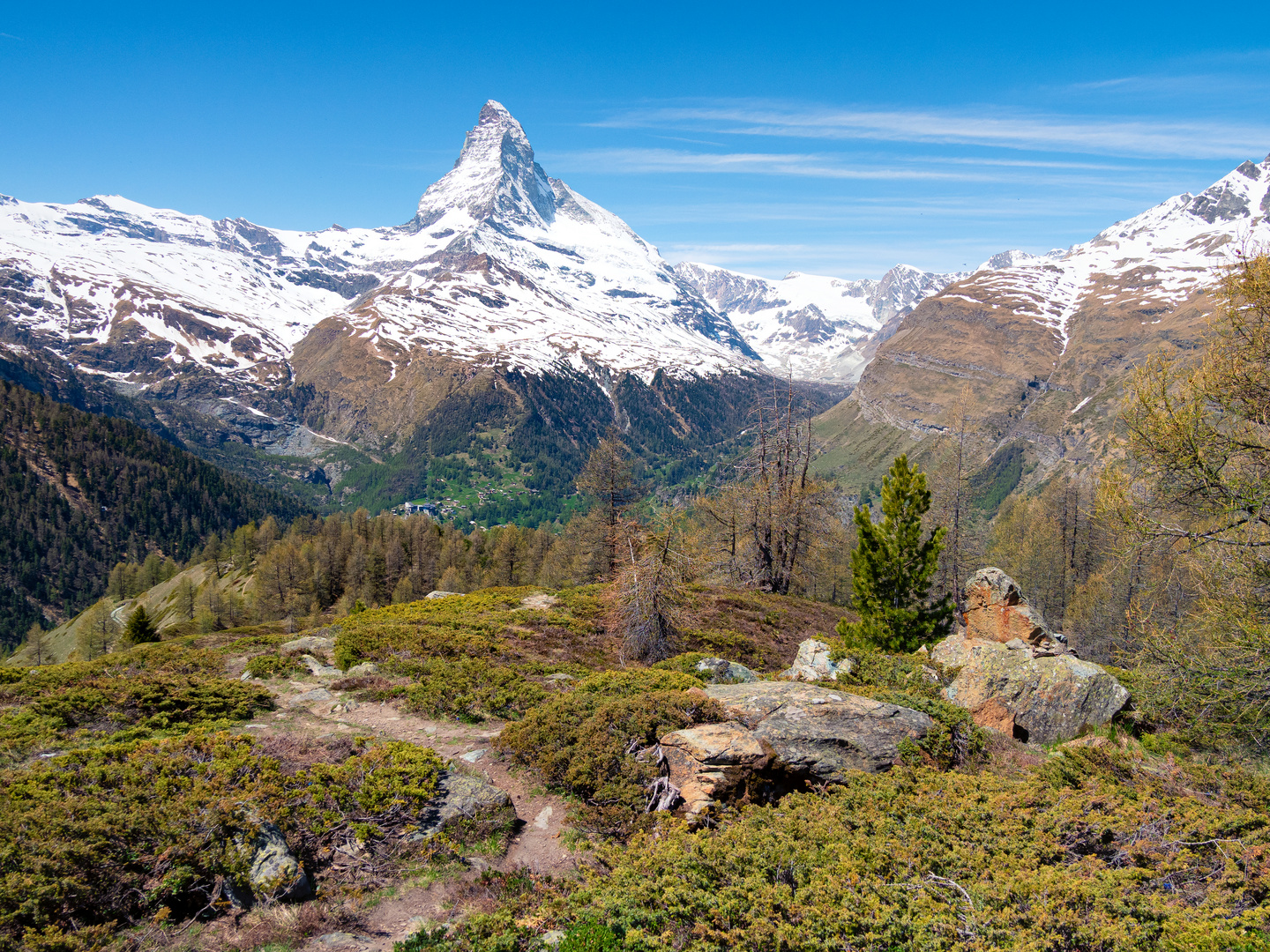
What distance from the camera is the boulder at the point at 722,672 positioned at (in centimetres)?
2053

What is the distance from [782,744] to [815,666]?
10.3 m

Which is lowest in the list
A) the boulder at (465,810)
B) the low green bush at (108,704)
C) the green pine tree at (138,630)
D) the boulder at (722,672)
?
the green pine tree at (138,630)

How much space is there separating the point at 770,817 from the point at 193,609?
11707cm

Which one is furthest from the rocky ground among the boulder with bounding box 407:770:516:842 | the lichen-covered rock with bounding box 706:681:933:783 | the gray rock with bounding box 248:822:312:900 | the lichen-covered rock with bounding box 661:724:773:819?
the lichen-covered rock with bounding box 706:681:933:783

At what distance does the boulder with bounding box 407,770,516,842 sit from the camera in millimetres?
11492

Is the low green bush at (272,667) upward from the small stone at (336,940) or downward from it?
downward

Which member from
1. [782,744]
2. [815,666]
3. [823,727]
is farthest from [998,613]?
[782,744]

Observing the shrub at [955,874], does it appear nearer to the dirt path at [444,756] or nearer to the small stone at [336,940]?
the dirt path at [444,756]

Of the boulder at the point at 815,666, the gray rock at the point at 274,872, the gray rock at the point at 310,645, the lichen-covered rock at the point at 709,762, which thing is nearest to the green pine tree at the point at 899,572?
the boulder at the point at 815,666

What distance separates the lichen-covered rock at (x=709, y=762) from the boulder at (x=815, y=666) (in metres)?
8.34

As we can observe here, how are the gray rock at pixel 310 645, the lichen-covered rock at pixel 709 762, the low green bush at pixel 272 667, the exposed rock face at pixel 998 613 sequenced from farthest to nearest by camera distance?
the exposed rock face at pixel 998 613
the gray rock at pixel 310 645
the low green bush at pixel 272 667
the lichen-covered rock at pixel 709 762

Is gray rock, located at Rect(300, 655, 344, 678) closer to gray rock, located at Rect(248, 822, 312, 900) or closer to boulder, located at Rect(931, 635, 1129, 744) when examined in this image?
gray rock, located at Rect(248, 822, 312, 900)

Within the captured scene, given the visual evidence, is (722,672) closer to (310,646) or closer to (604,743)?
(604,743)

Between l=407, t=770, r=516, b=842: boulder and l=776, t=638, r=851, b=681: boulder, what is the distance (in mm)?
12045
